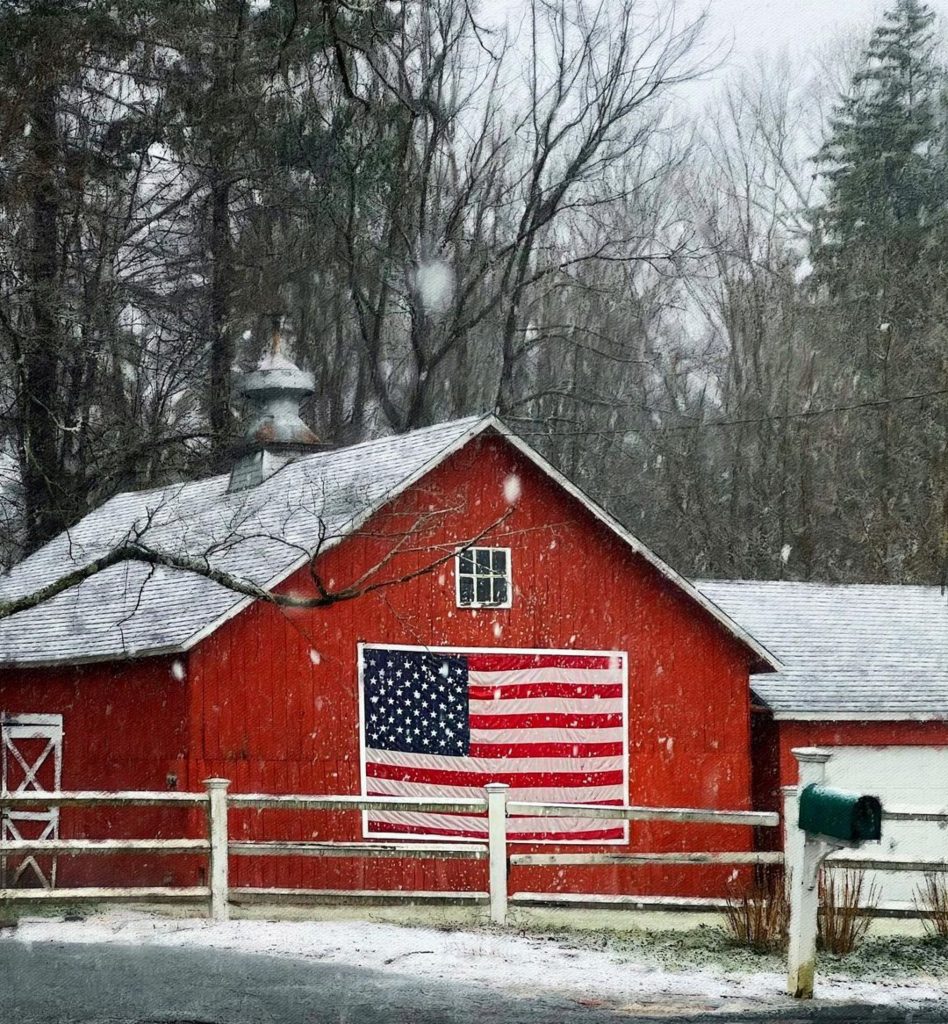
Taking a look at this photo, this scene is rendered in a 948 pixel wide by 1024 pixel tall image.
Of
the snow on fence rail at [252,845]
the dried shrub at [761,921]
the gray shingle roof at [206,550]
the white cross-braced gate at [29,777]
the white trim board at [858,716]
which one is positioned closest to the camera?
the dried shrub at [761,921]

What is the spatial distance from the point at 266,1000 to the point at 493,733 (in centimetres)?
988

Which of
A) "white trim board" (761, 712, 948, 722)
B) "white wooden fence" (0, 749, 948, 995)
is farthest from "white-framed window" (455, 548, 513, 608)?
"white wooden fence" (0, 749, 948, 995)

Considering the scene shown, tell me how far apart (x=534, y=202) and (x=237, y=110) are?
6465 mm

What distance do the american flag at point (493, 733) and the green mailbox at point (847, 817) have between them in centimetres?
869

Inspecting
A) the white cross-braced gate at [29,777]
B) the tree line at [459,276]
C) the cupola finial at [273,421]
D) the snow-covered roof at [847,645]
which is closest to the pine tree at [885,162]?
the tree line at [459,276]

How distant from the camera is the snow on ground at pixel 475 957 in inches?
421

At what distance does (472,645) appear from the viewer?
65.3ft

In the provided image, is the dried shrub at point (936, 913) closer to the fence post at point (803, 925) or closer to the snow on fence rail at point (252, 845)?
the snow on fence rail at point (252, 845)

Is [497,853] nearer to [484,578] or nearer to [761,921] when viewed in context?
[761,921]

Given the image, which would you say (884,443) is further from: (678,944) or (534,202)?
(678,944)

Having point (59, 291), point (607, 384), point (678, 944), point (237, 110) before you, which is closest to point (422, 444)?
point (678, 944)

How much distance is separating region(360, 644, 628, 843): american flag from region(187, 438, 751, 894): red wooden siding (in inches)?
8.8

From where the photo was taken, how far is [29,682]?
69.3 ft

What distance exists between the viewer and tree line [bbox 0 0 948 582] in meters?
29.8
